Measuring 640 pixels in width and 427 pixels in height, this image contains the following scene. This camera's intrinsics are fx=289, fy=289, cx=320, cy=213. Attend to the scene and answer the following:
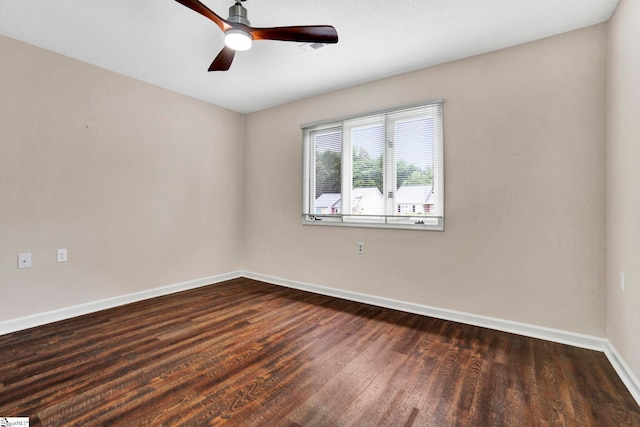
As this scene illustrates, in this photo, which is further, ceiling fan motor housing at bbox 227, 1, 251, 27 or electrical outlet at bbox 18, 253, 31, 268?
electrical outlet at bbox 18, 253, 31, 268

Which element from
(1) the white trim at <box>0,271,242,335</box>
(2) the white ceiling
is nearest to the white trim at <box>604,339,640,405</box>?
(2) the white ceiling

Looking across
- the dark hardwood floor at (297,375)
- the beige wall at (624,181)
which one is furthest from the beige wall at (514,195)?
the dark hardwood floor at (297,375)

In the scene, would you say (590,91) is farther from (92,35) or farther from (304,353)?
(92,35)

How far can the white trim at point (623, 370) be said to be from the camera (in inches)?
66.3

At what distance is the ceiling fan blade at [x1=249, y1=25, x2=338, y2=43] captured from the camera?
72.2 inches

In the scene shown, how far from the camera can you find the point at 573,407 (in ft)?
5.24

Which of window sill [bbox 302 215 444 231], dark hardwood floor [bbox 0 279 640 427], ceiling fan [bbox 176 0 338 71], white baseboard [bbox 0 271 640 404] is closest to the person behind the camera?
dark hardwood floor [bbox 0 279 640 427]

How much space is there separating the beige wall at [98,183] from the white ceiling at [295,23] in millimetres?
336

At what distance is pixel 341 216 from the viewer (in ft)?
12.0

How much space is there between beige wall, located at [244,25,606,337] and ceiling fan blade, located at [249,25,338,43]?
5.05ft

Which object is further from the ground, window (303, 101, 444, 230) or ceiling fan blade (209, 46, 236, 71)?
ceiling fan blade (209, 46, 236, 71)

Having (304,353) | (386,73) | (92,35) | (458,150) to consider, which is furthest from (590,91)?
(92,35)

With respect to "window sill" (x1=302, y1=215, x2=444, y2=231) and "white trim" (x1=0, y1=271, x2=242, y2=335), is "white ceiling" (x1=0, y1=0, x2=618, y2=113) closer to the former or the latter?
"window sill" (x1=302, y1=215, x2=444, y2=231)

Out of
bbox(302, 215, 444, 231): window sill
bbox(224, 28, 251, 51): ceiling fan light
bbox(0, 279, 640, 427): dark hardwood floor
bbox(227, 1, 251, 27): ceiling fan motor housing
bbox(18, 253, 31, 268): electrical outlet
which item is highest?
bbox(227, 1, 251, 27): ceiling fan motor housing
